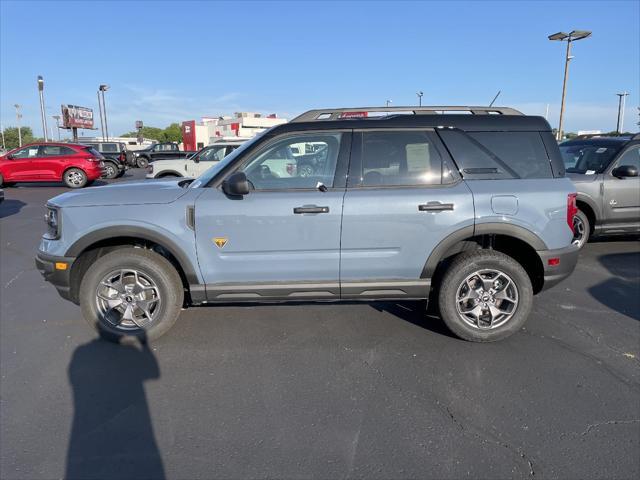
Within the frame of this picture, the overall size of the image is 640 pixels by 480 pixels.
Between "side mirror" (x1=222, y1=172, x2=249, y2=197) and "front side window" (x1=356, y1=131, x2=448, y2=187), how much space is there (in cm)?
92

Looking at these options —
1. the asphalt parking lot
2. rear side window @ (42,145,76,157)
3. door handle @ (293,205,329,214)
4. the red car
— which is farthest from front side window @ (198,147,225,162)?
door handle @ (293,205,329,214)

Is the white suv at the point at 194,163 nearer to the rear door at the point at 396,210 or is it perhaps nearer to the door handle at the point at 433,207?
the rear door at the point at 396,210

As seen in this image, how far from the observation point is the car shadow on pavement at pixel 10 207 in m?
10.9

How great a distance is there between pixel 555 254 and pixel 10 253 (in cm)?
755

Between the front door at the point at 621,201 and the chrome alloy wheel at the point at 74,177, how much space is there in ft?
55.0

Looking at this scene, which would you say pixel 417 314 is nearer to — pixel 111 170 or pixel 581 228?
pixel 581 228

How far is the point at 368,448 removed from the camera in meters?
2.51

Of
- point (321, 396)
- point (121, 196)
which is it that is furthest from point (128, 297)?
point (321, 396)

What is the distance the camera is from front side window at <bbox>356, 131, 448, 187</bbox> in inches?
146

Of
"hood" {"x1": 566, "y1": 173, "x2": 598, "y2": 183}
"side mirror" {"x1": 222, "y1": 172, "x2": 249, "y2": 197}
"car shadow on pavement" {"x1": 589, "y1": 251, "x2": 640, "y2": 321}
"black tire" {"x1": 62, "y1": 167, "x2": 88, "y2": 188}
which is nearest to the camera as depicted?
"side mirror" {"x1": 222, "y1": 172, "x2": 249, "y2": 197}

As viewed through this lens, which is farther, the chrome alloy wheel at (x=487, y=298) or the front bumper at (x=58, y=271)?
the chrome alloy wheel at (x=487, y=298)

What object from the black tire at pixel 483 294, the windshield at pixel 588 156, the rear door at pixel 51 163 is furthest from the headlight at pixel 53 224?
the rear door at pixel 51 163

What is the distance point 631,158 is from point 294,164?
6093mm

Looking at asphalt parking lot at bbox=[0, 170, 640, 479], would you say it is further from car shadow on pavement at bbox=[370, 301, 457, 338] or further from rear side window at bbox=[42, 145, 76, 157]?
rear side window at bbox=[42, 145, 76, 157]
